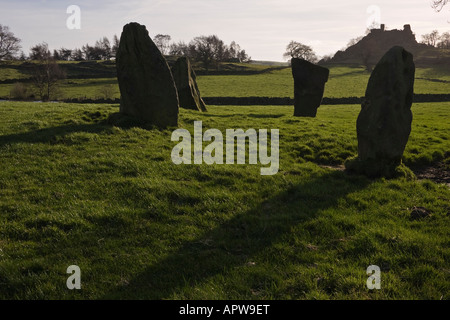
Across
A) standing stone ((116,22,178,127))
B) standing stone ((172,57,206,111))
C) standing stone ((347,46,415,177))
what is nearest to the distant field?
standing stone ((172,57,206,111))

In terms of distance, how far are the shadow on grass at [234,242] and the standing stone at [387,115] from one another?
1.40m

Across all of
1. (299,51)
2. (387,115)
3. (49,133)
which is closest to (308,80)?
(387,115)

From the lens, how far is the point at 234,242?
6.59 metres

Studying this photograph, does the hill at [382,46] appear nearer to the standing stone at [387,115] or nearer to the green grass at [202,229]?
the standing stone at [387,115]

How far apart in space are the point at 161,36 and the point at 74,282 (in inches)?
6751

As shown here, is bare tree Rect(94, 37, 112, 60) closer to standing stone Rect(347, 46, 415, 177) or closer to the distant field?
the distant field

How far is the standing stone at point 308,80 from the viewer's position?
22.8 m

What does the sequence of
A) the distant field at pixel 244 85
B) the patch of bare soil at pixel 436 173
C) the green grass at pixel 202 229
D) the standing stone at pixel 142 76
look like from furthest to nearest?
the distant field at pixel 244 85
the standing stone at pixel 142 76
the patch of bare soil at pixel 436 173
the green grass at pixel 202 229

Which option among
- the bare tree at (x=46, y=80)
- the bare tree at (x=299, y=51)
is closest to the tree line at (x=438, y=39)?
the bare tree at (x=299, y=51)

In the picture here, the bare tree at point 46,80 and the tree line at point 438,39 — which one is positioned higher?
the tree line at point 438,39

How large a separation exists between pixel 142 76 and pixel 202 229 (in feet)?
32.7

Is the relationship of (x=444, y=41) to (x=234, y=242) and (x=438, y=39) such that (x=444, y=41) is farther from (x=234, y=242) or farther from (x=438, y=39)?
(x=234, y=242)

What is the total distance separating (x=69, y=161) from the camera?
35.0 ft

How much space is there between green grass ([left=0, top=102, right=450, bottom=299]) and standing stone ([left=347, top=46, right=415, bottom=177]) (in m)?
0.74
